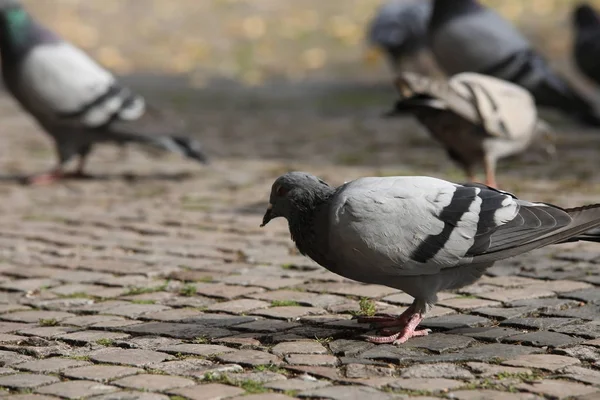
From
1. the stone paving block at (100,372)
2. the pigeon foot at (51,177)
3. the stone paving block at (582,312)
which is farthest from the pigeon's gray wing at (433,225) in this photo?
the pigeon foot at (51,177)

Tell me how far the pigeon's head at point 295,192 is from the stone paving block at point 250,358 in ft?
1.69

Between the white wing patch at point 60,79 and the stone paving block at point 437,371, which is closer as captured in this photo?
the stone paving block at point 437,371

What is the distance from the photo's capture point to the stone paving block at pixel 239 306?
4.54m

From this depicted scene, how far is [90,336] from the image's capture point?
4.15m

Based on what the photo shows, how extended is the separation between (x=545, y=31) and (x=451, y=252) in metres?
11.1

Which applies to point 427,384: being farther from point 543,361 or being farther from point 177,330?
point 177,330

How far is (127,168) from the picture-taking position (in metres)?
8.97

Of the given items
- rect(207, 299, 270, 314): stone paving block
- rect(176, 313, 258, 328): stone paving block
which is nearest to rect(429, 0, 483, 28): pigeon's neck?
rect(207, 299, 270, 314): stone paving block

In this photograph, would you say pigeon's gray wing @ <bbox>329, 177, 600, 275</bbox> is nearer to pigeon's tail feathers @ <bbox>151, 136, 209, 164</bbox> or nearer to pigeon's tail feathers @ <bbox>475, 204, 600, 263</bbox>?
pigeon's tail feathers @ <bbox>475, 204, 600, 263</bbox>

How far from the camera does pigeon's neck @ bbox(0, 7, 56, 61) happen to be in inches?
321

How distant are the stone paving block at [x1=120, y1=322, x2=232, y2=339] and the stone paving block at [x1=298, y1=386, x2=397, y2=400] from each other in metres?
0.83

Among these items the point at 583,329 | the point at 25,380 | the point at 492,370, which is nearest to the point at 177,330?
the point at 25,380

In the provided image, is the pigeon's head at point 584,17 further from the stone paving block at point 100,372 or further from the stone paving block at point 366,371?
the stone paving block at point 100,372

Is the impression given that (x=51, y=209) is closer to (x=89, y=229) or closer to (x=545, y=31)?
(x=89, y=229)
